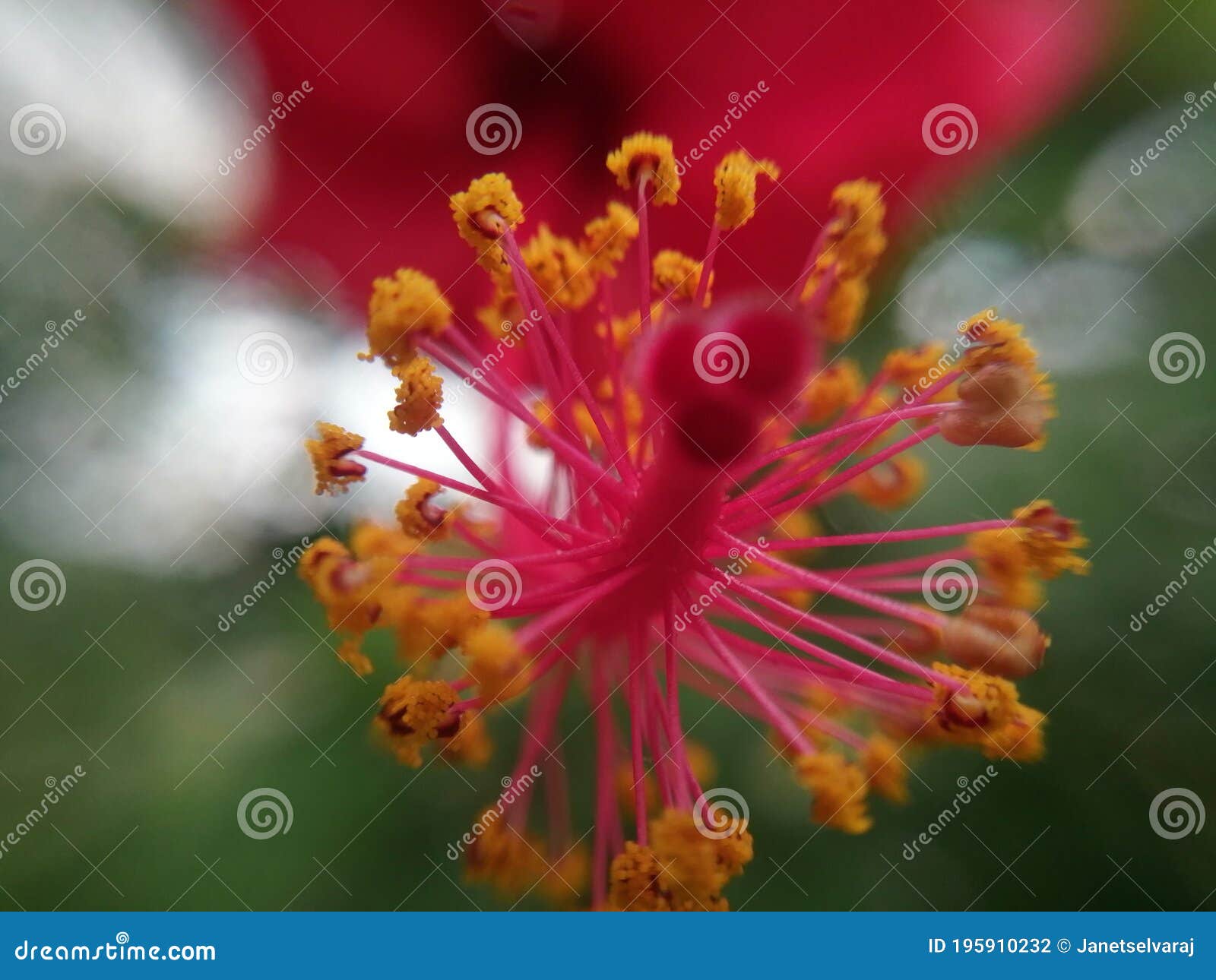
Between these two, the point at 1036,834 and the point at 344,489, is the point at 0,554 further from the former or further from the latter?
the point at 1036,834

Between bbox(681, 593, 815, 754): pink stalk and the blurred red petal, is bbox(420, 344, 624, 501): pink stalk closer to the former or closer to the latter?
bbox(681, 593, 815, 754): pink stalk

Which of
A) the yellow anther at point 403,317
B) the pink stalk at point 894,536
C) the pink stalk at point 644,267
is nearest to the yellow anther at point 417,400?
the yellow anther at point 403,317

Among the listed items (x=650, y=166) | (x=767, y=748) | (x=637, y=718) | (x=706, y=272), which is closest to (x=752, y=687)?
(x=637, y=718)

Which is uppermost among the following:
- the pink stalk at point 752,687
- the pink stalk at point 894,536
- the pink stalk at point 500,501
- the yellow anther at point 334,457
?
the pink stalk at point 894,536

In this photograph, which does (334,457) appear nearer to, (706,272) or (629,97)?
(706,272)

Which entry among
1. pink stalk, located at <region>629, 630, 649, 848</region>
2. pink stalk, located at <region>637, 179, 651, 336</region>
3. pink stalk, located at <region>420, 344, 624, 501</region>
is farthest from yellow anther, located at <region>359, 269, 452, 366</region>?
pink stalk, located at <region>629, 630, 649, 848</region>

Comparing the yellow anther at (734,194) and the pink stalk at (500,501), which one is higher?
the yellow anther at (734,194)

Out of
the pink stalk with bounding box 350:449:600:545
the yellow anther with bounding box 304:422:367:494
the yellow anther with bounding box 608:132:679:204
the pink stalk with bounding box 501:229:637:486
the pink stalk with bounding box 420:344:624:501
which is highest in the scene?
the yellow anther with bounding box 608:132:679:204

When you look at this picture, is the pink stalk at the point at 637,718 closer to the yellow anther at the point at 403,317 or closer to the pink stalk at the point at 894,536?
the pink stalk at the point at 894,536
